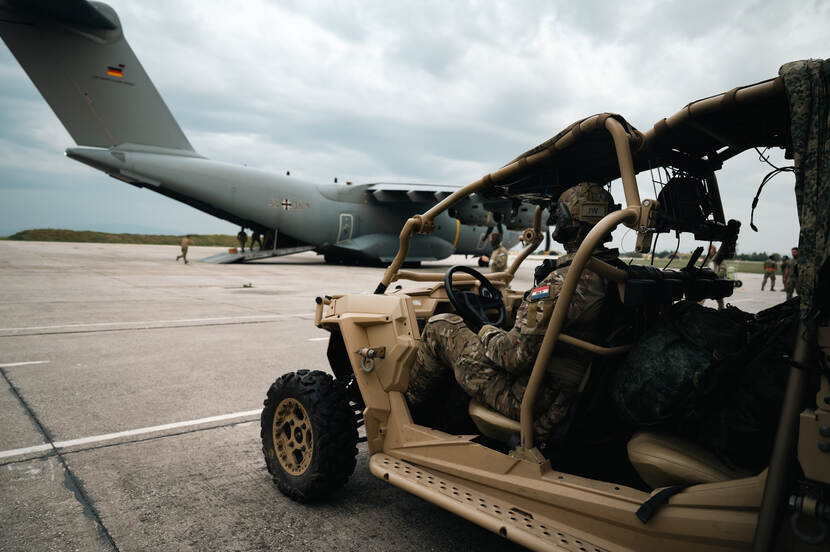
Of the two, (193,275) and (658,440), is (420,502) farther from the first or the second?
(193,275)

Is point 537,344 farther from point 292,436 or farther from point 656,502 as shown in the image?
point 292,436

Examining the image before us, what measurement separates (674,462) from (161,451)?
3364 mm

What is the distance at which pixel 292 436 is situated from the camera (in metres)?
3.24

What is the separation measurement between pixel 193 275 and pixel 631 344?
1729 centimetres

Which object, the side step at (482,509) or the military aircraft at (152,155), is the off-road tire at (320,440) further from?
the military aircraft at (152,155)

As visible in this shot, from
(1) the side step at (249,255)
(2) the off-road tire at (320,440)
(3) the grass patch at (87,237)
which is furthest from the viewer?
(3) the grass patch at (87,237)

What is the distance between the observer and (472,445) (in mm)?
2590

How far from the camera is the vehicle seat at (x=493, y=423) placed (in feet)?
8.29

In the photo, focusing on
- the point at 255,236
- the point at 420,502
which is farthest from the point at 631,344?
the point at 255,236

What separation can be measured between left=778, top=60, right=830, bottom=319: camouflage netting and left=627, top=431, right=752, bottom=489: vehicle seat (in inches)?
27.2

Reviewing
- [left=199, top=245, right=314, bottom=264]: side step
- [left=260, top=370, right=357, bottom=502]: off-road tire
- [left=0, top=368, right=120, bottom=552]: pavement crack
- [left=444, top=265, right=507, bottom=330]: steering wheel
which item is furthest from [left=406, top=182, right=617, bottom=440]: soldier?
[left=199, top=245, right=314, bottom=264]: side step

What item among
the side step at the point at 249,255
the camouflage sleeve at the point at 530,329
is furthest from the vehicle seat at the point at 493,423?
the side step at the point at 249,255

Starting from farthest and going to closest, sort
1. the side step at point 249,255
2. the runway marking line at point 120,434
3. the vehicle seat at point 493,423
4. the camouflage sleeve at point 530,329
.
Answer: the side step at point 249,255 → the runway marking line at point 120,434 → the vehicle seat at point 493,423 → the camouflage sleeve at point 530,329

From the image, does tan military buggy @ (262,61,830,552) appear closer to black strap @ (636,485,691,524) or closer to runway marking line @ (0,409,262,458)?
black strap @ (636,485,691,524)
